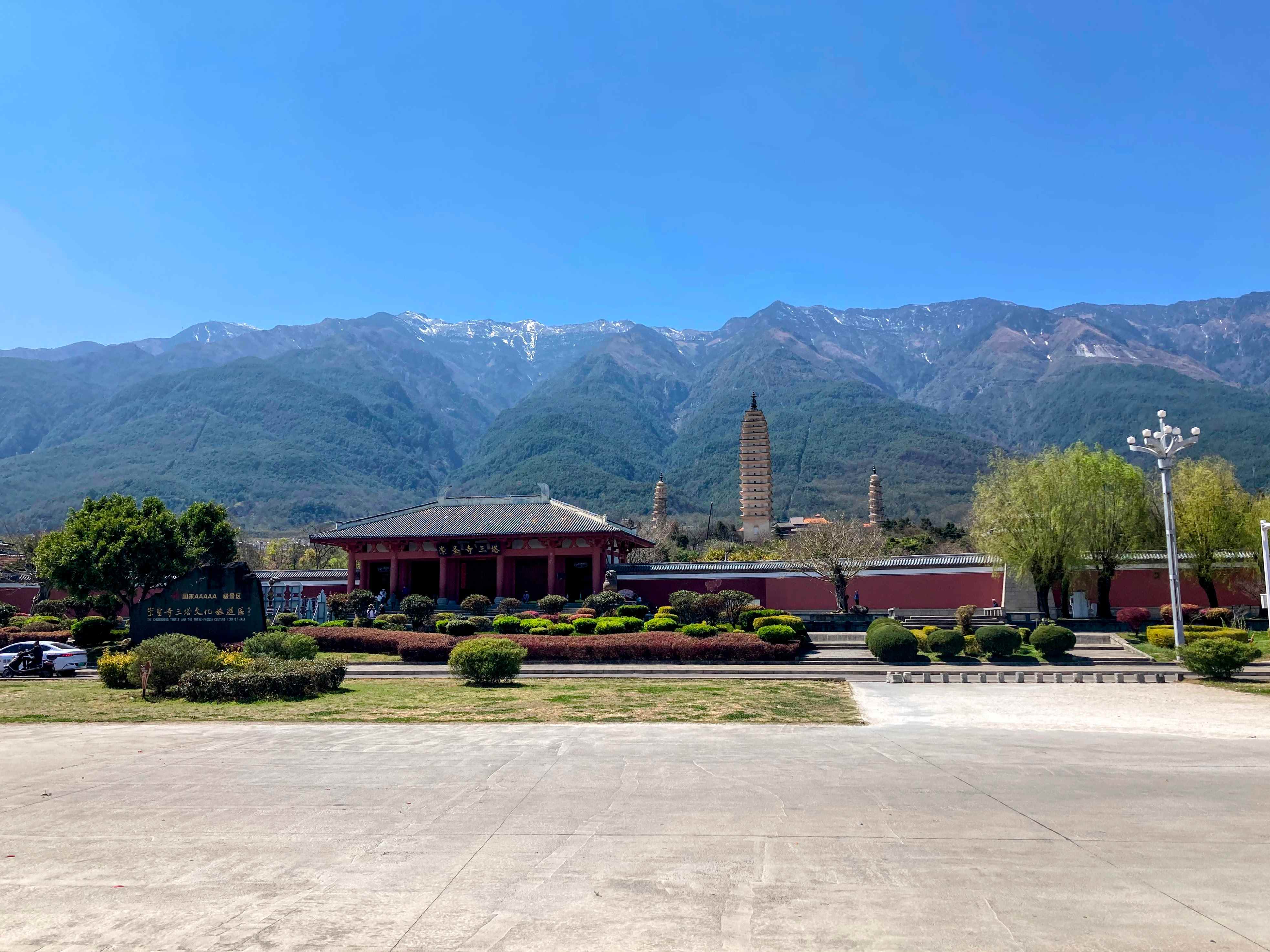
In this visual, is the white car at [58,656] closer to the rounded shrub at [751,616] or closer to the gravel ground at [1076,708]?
the rounded shrub at [751,616]

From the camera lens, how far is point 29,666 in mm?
20875

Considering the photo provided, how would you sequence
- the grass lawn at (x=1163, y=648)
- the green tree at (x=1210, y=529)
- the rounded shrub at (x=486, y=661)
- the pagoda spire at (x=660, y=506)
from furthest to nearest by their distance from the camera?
the pagoda spire at (x=660, y=506)
the green tree at (x=1210, y=529)
the grass lawn at (x=1163, y=648)
the rounded shrub at (x=486, y=661)

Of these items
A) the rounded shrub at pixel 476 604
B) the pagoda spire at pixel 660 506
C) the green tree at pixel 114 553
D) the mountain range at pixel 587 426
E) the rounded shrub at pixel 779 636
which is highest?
the mountain range at pixel 587 426

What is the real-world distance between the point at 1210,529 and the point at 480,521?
→ 27727 millimetres

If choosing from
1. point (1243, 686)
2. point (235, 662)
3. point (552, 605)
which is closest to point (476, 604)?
point (552, 605)

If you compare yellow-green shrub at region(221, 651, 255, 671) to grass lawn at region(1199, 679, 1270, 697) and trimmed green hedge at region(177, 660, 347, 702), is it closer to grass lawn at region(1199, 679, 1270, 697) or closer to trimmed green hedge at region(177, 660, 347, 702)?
trimmed green hedge at region(177, 660, 347, 702)

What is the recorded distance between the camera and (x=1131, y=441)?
70.5 feet

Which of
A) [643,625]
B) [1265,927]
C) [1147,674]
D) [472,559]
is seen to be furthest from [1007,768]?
[472,559]

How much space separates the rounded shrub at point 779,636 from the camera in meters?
22.6

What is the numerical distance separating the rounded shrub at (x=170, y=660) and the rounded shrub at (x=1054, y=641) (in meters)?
19.2

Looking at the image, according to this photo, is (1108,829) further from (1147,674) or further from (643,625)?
(643,625)

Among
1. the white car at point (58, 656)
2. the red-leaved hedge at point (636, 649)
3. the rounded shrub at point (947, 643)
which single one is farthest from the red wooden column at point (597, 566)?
the white car at point (58, 656)

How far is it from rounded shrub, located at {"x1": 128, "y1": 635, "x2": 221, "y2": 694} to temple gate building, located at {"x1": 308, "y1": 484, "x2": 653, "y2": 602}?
21102mm

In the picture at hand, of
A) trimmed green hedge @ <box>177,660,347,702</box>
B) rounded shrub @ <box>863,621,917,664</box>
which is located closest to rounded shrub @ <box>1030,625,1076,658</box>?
rounded shrub @ <box>863,621,917,664</box>
